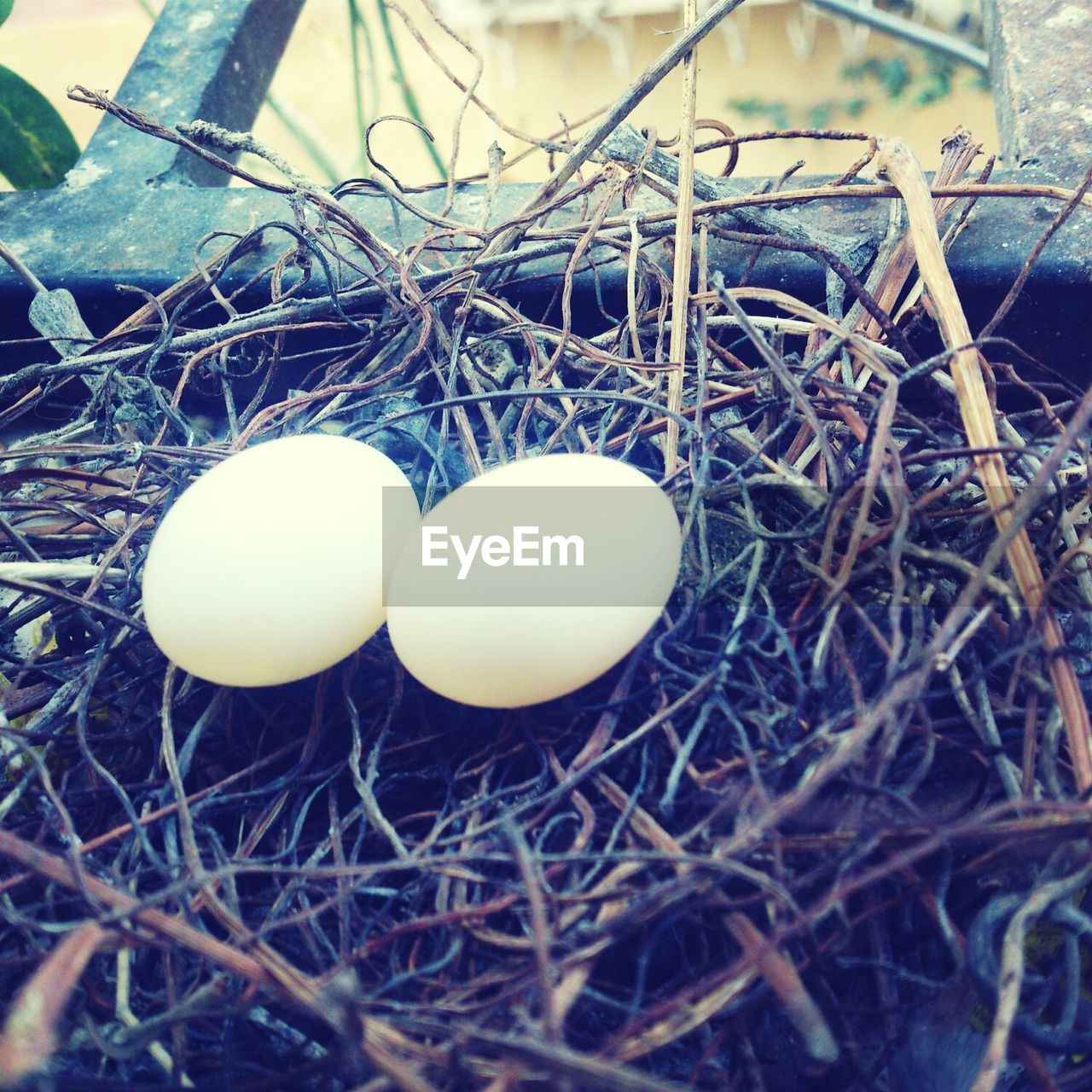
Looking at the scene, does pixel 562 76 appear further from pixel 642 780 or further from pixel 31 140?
pixel 642 780

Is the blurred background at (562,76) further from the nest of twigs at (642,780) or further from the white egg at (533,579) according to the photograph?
the white egg at (533,579)

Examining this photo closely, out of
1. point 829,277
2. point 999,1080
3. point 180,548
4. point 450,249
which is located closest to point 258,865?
point 180,548

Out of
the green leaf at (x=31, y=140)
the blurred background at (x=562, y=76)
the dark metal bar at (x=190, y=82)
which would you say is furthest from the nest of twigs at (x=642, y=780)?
the blurred background at (x=562, y=76)

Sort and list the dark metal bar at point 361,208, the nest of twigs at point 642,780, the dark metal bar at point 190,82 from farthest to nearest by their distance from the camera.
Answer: the dark metal bar at point 190,82, the dark metal bar at point 361,208, the nest of twigs at point 642,780

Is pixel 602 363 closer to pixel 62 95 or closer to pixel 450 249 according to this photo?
pixel 450 249

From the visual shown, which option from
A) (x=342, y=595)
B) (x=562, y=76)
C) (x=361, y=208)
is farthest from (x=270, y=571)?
(x=562, y=76)
